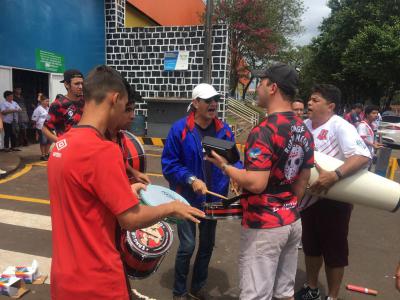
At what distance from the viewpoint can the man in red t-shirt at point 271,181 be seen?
222 cm

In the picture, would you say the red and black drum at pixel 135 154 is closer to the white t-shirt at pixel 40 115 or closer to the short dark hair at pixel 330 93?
the short dark hair at pixel 330 93

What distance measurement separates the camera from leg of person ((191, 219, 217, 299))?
328cm

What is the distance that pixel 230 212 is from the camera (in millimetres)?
2654

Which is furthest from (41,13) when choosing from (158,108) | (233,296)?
(233,296)

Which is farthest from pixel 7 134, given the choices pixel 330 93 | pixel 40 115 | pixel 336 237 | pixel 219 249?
pixel 336 237

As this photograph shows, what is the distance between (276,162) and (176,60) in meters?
12.8

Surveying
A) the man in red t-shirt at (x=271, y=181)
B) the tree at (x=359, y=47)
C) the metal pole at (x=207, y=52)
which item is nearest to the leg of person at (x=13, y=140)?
the metal pole at (x=207, y=52)

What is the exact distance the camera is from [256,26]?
90.0 feet

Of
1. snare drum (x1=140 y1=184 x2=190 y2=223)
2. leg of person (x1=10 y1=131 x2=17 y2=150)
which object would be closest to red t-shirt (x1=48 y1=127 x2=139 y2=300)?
snare drum (x1=140 y1=184 x2=190 y2=223)

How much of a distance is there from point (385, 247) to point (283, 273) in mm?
3059

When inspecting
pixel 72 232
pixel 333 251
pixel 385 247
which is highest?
pixel 72 232

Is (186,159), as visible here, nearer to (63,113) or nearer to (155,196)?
(155,196)

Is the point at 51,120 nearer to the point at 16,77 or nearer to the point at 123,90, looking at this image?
the point at 123,90

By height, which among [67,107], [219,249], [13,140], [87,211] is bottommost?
[219,249]
